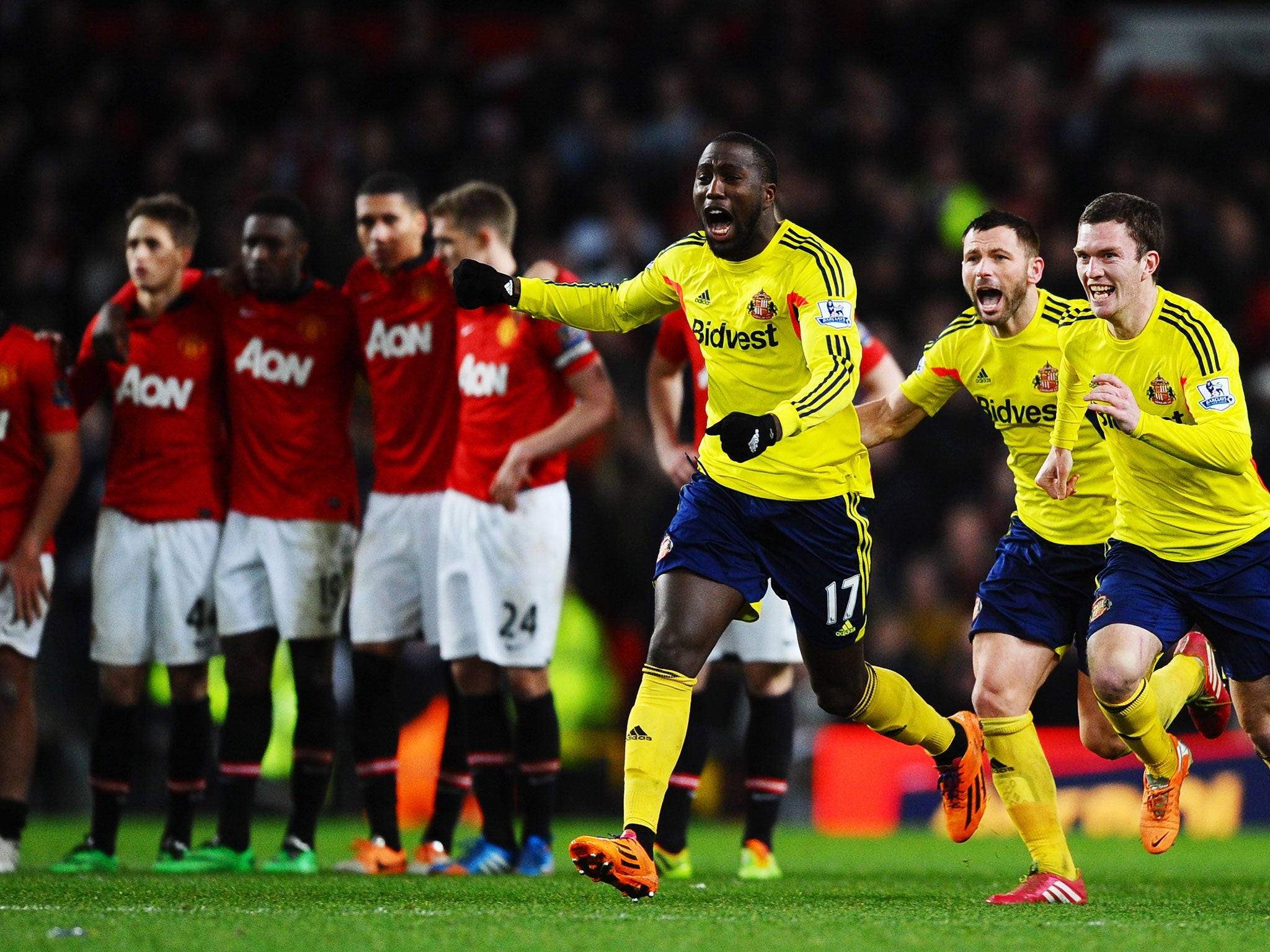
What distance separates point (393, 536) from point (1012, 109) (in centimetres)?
903

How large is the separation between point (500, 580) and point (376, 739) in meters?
0.87

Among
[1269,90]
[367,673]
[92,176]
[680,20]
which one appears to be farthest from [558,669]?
[1269,90]

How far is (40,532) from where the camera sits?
22.4 ft

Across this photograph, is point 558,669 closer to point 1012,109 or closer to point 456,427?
point 456,427

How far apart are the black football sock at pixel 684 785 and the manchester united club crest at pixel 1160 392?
2.23m

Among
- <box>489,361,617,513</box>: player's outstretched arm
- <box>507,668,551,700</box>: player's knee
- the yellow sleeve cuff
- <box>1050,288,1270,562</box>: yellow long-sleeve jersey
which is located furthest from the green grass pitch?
<box>489,361,617,513</box>: player's outstretched arm

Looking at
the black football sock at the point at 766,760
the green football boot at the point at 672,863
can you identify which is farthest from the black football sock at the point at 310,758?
the black football sock at the point at 766,760

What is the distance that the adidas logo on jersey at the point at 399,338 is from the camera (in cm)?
716

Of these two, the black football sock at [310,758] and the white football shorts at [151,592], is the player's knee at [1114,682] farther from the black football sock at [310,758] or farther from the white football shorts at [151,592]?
the white football shorts at [151,592]

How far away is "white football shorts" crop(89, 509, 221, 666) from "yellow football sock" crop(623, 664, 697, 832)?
8.41 ft

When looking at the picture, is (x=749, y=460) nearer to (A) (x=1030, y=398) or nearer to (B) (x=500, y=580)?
(A) (x=1030, y=398)

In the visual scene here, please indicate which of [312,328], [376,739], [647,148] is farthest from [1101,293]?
[647,148]

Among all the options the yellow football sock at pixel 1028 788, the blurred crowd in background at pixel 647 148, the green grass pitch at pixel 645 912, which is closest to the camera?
the green grass pitch at pixel 645 912

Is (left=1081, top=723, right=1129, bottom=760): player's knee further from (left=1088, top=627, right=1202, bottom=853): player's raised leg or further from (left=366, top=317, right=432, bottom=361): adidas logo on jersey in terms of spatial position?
(left=366, top=317, right=432, bottom=361): adidas logo on jersey
